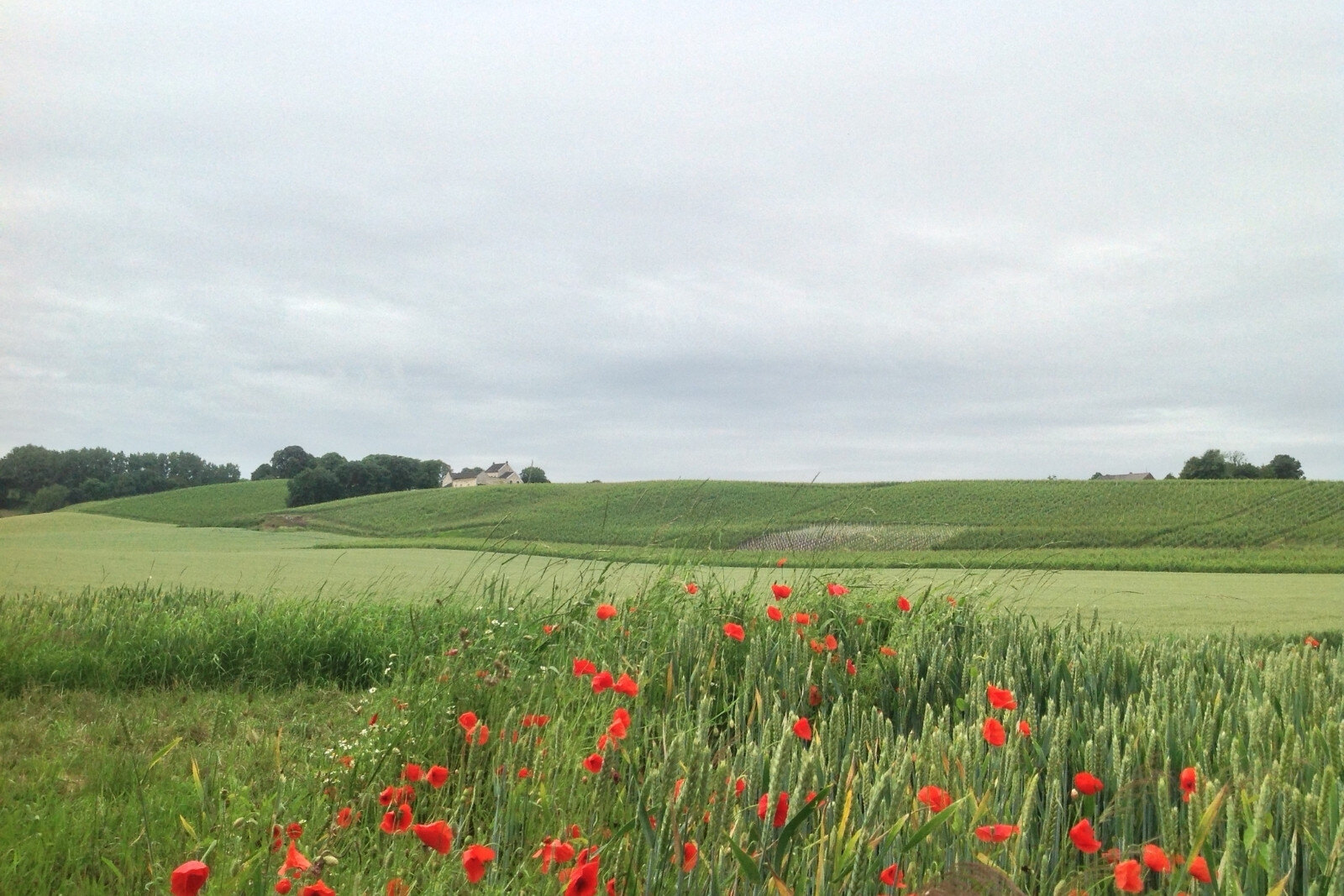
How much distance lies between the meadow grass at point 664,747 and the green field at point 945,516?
561cm

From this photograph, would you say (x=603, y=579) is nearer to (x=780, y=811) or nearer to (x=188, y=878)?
(x=780, y=811)

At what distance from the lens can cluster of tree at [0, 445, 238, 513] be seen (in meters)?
12.6

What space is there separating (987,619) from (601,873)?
410 cm

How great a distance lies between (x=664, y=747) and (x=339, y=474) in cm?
4453

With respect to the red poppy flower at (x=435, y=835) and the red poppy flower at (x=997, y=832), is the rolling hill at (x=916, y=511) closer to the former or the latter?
the red poppy flower at (x=997, y=832)

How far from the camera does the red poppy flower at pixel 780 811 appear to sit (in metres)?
1.85

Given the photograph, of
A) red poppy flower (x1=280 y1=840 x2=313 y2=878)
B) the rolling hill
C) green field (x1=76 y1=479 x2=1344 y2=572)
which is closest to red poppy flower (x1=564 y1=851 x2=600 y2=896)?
red poppy flower (x1=280 y1=840 x2=313 y2=878)

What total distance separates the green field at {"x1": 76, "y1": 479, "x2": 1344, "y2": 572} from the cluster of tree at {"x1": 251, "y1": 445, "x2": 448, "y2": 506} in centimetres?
158

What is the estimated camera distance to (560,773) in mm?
2877

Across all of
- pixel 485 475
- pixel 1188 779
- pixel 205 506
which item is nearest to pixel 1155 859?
pixel 1188 779

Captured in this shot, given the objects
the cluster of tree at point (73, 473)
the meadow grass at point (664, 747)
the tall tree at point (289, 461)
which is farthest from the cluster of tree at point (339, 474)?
the meadow grass at point (664, 747)

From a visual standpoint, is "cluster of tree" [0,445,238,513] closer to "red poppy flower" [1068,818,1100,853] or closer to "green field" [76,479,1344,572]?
"green field" [76,479,1344,572]

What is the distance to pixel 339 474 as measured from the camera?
43688 mm

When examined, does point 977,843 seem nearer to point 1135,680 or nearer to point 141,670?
point 1135,680
